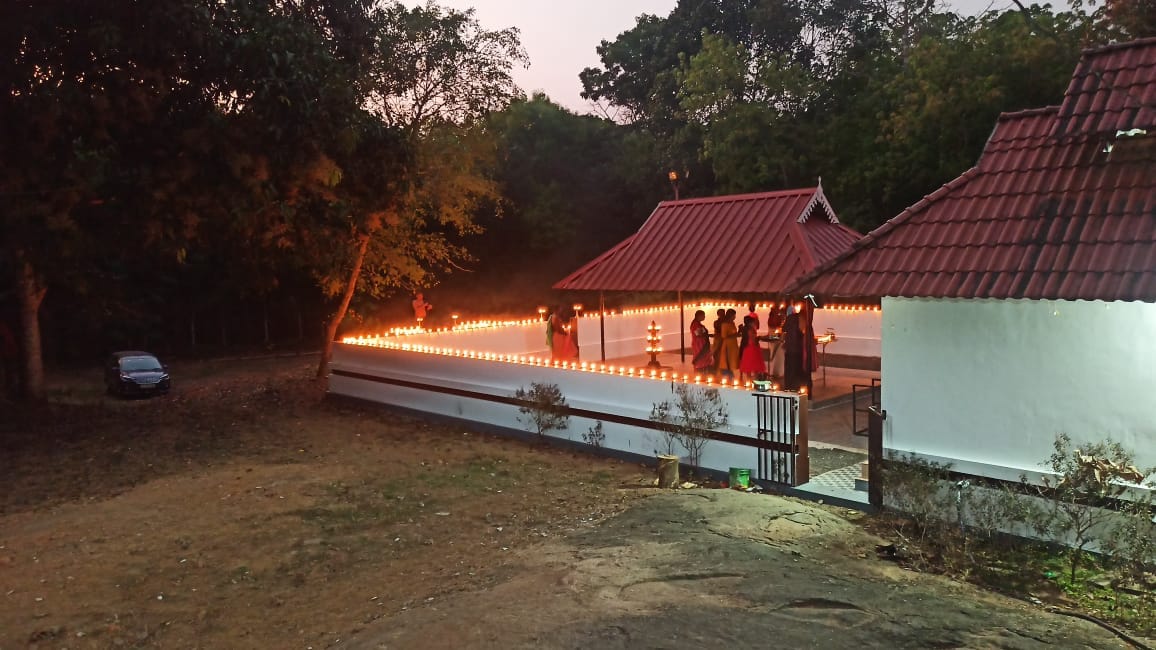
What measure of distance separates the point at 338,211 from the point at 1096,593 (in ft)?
48.7

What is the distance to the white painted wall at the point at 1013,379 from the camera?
25.6 feet

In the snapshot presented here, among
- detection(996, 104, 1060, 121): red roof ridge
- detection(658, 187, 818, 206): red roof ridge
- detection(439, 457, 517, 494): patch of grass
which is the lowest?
detection(439, 457, 517, 494): patch of grass

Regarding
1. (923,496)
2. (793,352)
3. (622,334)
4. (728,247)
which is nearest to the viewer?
(923,496)

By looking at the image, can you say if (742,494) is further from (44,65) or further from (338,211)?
(44,65)

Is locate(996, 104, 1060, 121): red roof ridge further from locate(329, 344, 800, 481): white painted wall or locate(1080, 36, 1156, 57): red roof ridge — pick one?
locate(329, 344, 800, 481): white painted wall

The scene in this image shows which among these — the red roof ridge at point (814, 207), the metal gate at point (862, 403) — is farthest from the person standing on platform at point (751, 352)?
the red roof ridge at point (814, 207)

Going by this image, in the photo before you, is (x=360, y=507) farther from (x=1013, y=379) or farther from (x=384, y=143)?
(x=384, y=143)

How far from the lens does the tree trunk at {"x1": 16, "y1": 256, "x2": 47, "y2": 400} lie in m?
17.4

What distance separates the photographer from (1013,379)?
8.52 metres

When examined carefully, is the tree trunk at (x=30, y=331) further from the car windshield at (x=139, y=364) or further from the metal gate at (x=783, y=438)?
the metal gate at (x=783, y=438)

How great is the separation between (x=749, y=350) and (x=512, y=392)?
15.5ft

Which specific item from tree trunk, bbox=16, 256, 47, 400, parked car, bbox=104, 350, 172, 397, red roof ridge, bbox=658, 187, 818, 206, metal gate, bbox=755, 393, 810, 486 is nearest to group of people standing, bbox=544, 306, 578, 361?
red roof ridge, bbox=658, 187, 818, 206

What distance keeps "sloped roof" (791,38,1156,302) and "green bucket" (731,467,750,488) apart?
2547mm

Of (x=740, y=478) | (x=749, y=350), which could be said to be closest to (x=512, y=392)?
(x=749, y=350)
